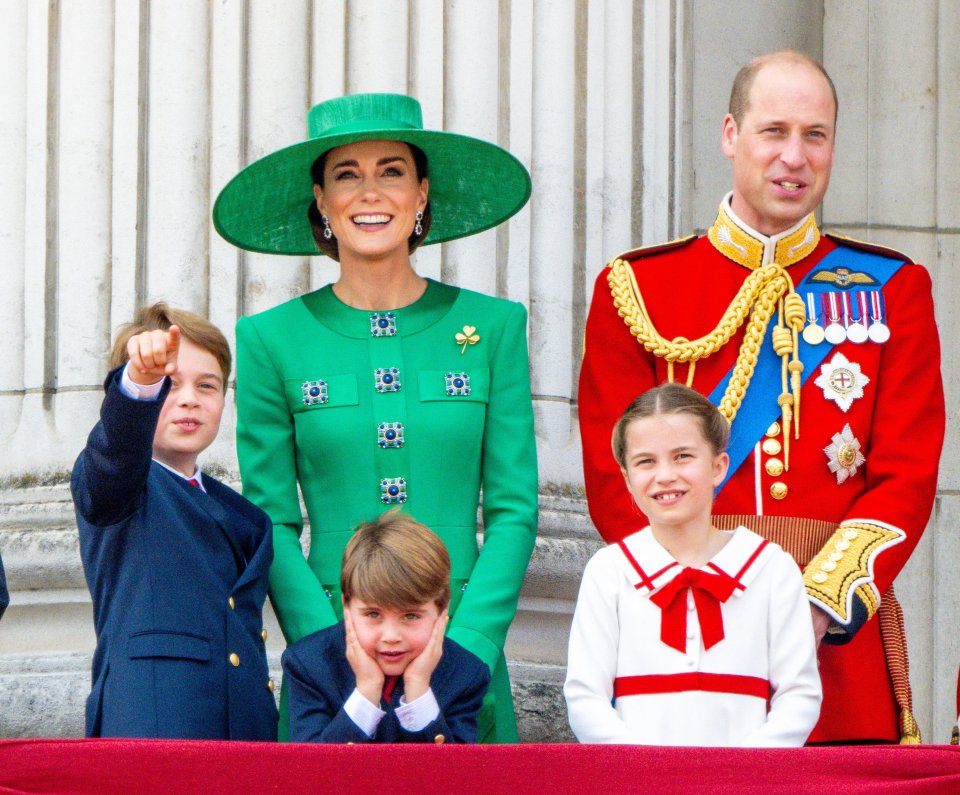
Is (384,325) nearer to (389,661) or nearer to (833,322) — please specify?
(389,661)

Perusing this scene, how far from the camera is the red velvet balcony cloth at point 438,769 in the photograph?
121 inches

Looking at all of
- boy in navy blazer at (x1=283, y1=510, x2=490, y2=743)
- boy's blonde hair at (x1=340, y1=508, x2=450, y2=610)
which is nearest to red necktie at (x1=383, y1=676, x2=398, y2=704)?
boy in navy blazer at (x1=283, y1=510, x2=490, y2=743)

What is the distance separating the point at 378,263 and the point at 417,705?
3.34 feet

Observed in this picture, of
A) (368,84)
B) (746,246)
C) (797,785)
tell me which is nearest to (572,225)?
(368,84)

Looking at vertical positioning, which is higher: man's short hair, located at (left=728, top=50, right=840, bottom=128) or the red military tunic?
man's short hair, located at (left=728, top=50, right=840, bottom=128)

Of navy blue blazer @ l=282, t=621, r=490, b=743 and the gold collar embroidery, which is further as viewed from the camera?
the gold collar embroidery

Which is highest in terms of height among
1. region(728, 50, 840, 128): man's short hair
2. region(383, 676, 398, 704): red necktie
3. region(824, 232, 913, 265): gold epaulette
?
region(728, 50, 840, 128): man's short hair

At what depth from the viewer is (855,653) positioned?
405cm

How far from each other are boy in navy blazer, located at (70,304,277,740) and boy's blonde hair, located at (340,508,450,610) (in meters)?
0.27

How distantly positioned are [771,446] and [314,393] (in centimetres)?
92

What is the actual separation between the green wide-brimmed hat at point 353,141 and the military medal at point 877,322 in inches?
31.2

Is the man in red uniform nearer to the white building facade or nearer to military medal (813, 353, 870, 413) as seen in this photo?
military medal (813, 353, 870, 413)

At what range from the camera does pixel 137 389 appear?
3682mm

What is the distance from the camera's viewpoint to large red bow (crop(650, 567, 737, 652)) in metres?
3.69
